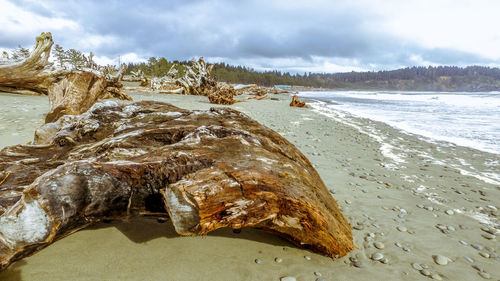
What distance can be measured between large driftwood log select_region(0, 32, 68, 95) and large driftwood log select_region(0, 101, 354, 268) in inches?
416

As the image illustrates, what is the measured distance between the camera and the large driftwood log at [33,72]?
34.6ft

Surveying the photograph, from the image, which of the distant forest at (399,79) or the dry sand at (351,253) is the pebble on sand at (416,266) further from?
the distant forest at (399,79)

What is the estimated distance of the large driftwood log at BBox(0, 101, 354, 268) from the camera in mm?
1574

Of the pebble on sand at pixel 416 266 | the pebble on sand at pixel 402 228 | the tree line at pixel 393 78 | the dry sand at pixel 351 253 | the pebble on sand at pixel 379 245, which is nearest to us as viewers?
the dry sand at pixel 351 253

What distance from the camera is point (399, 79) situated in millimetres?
162125

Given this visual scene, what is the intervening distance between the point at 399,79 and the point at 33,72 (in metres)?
189

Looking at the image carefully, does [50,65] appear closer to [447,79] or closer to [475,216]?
[475,216]

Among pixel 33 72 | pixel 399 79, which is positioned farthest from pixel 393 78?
pixel 33 72

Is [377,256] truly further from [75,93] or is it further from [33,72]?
[33,72]

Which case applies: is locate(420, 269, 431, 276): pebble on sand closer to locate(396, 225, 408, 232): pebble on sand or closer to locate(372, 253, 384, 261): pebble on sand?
locate(372, 253, 384, 261): pebble on sand

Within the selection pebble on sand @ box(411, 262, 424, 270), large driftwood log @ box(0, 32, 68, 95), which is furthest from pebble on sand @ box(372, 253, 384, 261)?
large driftwood log @ box(0, 32, 68, 95)

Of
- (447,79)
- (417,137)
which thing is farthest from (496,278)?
(447,79)

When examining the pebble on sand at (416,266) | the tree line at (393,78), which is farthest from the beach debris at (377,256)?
the tree line at (393,78)

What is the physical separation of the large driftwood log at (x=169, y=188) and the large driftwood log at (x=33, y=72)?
1058 centimetres
